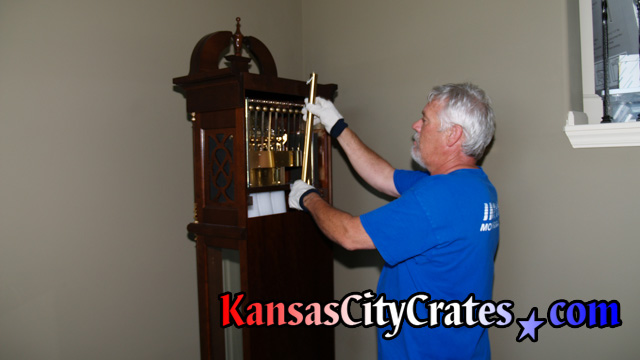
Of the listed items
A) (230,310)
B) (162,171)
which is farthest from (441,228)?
(162,171)

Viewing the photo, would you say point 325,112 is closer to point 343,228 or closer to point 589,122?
point 343,228

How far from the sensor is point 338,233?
53.9 inches

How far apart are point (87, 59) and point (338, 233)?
37.8 inches

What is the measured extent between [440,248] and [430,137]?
338mm

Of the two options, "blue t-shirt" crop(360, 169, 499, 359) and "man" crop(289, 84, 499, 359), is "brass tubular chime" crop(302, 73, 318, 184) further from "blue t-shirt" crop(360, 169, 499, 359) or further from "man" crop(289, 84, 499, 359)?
"blue t-shirt" crop(360, 169, 499, 359)

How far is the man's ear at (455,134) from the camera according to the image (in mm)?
1395

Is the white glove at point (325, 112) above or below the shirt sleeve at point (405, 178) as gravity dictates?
above

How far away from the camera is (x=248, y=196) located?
156cm

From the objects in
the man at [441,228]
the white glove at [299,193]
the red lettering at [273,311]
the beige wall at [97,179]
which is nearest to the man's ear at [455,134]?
the man at [441,228]

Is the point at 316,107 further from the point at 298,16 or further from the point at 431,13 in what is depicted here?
the point at 298,16

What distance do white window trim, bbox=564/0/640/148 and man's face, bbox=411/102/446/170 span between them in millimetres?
426

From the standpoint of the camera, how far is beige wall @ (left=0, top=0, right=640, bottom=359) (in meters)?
1.43

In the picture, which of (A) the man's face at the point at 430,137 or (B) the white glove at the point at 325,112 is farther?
(B) the white glove at the point at 325,112

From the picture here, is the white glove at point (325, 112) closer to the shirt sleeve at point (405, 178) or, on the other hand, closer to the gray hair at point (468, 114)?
the shirt sleeve at point (405, 178)
